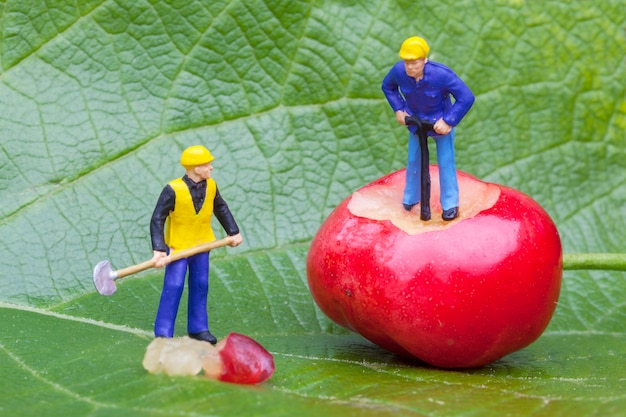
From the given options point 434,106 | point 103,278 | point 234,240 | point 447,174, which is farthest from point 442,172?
point 103,278

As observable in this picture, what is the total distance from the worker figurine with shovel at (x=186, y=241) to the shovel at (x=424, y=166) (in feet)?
1.11

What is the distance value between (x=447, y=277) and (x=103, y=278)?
58 cm

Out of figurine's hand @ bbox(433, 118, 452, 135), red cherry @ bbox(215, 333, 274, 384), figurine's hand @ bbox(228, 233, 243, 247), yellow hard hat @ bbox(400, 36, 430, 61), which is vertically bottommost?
red cherry @ bbox(215, 333, 274, 384)

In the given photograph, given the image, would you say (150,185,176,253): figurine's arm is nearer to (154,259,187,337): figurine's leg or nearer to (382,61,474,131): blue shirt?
(154,259,187,337): figurine's leg

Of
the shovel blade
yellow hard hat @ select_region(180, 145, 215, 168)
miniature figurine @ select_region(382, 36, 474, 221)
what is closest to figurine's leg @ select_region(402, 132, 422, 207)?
miniature figurine @ select_region(382, 36, 474, 221)

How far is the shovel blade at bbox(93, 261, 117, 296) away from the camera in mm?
1685

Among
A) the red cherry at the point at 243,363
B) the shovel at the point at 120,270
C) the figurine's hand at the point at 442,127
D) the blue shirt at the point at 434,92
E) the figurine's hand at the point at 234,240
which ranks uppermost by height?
the blue shirt at the point at 434,92

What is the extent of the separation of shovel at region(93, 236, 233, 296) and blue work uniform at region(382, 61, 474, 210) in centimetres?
38

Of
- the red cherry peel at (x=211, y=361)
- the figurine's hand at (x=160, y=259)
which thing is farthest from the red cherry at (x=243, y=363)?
the figurine's hand at (x=160, y=259)

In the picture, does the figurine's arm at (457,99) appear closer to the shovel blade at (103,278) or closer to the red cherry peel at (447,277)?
the red cherry peel at (447,277)

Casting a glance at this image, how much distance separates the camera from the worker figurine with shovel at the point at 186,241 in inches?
66.9

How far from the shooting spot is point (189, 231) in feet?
5.75

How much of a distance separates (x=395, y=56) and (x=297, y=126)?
327 mm

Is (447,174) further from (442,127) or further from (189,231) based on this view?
(189,231)
